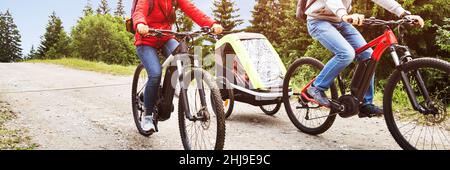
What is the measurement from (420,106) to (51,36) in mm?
76060

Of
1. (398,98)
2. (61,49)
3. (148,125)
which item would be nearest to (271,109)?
(398,98)

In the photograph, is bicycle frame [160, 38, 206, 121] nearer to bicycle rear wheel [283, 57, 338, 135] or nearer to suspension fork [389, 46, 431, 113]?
bicycle rear wheel [283, 57, 338, 135]

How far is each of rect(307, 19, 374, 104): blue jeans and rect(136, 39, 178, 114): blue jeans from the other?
1513 millimetres

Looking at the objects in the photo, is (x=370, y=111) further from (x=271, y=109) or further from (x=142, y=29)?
(x=142, y=29)

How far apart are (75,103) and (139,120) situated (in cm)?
253

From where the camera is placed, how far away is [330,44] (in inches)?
174

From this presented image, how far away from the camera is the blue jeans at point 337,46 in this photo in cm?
432

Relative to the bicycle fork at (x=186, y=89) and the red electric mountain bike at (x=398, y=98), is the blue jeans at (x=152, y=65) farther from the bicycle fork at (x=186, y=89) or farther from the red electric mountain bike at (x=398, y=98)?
the red electric mountain bike at (x=398, y=98)

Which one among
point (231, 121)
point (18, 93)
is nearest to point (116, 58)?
point (18, 93)

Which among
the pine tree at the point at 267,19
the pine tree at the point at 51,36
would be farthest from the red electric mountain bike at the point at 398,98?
the pine tree at the point at 51,36

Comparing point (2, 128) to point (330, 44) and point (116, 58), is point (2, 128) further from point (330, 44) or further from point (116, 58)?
point (116, 58)

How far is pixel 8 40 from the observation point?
267 feet

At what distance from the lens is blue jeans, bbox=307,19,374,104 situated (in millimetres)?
4316

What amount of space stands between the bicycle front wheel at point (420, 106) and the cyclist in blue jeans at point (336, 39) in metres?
0.32
